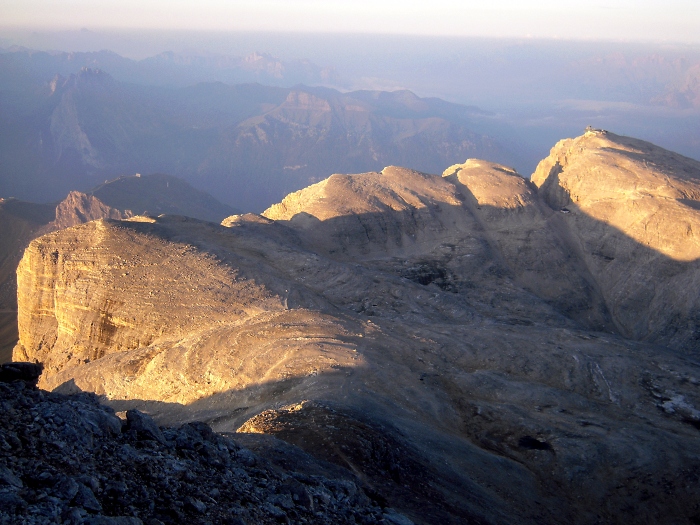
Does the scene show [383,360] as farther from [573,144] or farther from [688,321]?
[573,144]

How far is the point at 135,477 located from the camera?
10492mm

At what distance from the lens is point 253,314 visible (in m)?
31.8

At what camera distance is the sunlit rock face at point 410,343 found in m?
20.5

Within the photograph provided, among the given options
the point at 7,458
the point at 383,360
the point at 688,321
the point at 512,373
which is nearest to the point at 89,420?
the point at 7,458

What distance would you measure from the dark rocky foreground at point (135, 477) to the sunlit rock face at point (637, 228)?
4165 centimetres

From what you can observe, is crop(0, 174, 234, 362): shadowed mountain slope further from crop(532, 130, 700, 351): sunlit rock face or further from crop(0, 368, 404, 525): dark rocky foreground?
crop(532, 130, 700, 351): sunlit rock face

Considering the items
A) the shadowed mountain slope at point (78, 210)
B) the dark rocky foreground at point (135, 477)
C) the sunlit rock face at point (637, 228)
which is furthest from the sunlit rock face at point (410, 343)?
the shadowed mountain slope at point (78, 210)

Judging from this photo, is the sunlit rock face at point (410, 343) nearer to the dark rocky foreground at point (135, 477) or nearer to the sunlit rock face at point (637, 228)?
the sunlit rock face at point (637, 228)

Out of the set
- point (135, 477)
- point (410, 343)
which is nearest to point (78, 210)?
point (410, 343)

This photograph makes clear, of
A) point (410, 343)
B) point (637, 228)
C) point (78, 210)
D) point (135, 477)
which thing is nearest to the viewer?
point (135, 477)

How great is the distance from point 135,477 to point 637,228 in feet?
170

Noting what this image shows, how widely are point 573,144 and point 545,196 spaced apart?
29.0ft

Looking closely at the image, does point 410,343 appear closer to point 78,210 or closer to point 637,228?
point 637,228

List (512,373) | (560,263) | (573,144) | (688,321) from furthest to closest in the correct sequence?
1. (573,144)
2. (560,263)
3. (688,321)
4. (512,373)
